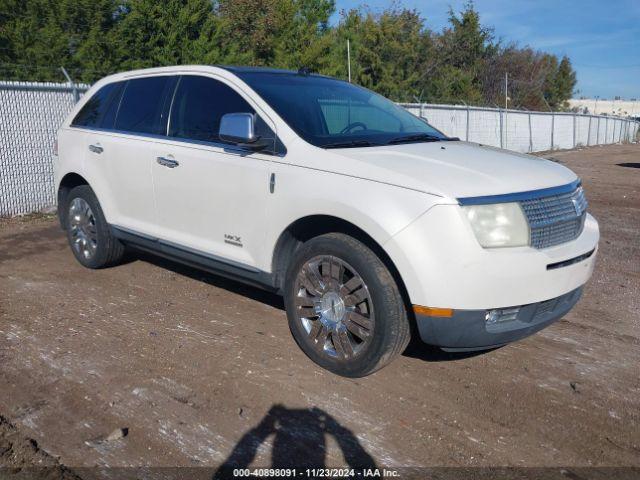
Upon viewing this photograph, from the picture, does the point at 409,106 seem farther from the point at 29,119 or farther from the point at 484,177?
the point at 484,177

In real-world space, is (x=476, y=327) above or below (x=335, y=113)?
below

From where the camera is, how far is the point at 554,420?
347cm

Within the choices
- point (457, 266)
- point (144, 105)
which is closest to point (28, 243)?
point (144, 105)

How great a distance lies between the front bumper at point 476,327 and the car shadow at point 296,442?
0.71 meters

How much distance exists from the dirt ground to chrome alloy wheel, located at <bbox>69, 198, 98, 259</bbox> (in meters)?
0.62

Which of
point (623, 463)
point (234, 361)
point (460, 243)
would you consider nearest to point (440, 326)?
point (460, 243)

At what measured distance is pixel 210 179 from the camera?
14.9ft

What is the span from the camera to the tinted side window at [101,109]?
5.75 meters

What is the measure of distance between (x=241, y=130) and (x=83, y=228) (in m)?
2.73

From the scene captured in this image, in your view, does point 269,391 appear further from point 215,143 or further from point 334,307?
point 215,143

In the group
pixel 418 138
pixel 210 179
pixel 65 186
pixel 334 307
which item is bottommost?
pixel 334 307

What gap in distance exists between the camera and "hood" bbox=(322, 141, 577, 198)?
138 inches

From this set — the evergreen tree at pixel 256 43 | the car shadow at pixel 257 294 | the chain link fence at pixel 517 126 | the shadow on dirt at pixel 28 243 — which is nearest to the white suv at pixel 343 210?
the car shadow at pixel 257 294

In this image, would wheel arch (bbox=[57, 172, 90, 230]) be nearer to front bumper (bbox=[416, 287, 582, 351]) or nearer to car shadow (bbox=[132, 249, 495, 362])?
car shadow (bbox=[132, 249, 495, 362])
